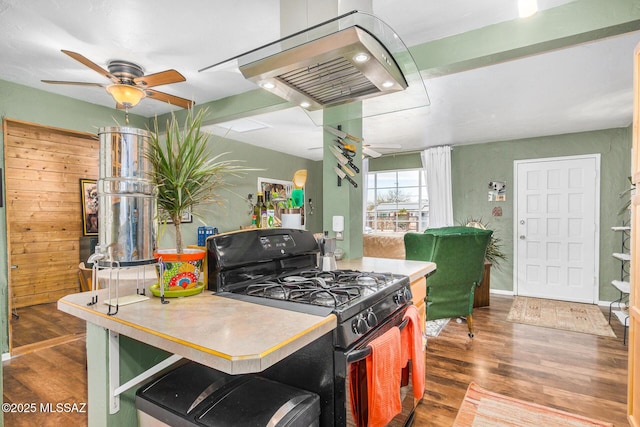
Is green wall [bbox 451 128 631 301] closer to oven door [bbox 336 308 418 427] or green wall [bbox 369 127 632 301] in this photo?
green wall [bbox 369 127 632 301]

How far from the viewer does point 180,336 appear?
2.79ft

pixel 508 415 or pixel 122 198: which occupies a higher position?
pixel 122 198

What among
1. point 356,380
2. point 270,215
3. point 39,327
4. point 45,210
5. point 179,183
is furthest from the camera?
point 45,210

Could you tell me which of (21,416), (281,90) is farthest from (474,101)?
(21,416)

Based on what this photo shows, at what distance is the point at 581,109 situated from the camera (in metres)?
3.57

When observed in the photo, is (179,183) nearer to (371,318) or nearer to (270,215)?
(270,215)

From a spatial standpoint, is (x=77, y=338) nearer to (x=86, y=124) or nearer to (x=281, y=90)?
(x=86, y=124)

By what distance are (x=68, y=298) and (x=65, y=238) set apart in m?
4.20

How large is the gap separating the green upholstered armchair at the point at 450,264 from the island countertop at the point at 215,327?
2.17 metres

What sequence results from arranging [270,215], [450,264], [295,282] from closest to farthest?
[295,282] < [270,215] < [450,264]

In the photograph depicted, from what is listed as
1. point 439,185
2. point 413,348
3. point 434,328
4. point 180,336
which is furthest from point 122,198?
point 439,185

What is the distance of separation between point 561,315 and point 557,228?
1.38 meters

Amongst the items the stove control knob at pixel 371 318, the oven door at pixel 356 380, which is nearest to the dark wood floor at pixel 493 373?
the oven door at pixel 356 380

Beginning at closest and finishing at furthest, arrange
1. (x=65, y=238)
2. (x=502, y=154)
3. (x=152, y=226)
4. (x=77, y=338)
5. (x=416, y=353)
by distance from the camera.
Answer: (x=152, y=226) → (x=416, y=353) → (x=77, y=338) → (x=65, y=238) → (x=502, y=154)
